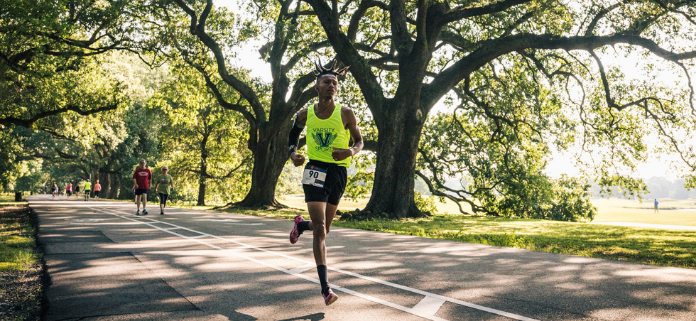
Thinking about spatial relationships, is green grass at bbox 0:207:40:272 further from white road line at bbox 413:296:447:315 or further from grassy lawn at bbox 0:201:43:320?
→ white road line at bbox 413:296:447:315

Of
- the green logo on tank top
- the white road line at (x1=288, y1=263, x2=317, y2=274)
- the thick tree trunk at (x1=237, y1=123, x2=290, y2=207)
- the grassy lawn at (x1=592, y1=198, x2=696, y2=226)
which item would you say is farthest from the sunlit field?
the green logo on tank top

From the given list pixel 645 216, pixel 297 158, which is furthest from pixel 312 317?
pixel 645 216

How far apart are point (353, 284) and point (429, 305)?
1.14m

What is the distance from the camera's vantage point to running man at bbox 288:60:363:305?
15.6ft

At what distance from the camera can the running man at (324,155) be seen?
4.76 m

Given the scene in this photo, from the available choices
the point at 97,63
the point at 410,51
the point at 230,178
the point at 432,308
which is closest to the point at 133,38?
the point at 97,63

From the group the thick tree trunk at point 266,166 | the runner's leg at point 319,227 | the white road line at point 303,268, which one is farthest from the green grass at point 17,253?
the thick tree trunk at point 266,166

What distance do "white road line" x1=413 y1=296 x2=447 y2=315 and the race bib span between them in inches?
56.8

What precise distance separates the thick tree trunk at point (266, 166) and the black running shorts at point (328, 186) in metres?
20.0

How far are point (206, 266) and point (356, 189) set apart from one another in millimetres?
24835

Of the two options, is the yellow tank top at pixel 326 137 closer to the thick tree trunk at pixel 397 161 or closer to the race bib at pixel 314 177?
the race bib at pixel 314 177

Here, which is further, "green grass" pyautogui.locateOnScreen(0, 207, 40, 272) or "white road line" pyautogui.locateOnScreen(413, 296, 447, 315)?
"green grass" pyautogui.locateOnScreen(0, 207, 40, 272)

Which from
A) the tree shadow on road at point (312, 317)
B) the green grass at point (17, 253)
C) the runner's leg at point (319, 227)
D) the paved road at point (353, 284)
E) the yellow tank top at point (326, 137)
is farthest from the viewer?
the green grass at point (17, 253)

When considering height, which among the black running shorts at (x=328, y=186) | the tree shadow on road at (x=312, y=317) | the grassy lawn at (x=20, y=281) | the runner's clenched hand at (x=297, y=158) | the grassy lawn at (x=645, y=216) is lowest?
the grassy lawn at (x=645, y=216)
